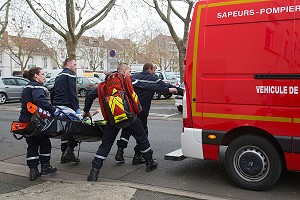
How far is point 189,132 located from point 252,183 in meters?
1.07

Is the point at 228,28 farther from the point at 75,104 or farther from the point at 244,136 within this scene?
the point at 75,104

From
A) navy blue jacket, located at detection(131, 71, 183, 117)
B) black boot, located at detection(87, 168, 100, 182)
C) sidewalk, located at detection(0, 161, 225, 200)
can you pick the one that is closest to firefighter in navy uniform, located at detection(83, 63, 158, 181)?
black boot, located at detection(87, 168, 100, 182)

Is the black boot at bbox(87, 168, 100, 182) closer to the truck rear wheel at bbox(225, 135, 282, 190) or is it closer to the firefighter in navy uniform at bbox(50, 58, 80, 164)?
the firefighter in navy uniform at bbox(50, 58, 80, 164)

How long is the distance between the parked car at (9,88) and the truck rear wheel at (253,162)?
684 inches

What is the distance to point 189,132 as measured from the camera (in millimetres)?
5020

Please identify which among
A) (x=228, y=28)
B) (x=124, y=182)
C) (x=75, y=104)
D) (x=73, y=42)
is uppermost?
(x=73, y=42)

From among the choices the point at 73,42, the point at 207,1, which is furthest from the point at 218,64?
the point at 73,42

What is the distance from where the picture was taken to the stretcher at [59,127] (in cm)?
511

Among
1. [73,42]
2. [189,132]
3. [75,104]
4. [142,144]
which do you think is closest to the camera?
[189,132]

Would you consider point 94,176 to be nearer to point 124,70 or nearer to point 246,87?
point 124,70

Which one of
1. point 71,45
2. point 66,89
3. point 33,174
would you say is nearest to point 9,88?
point 71,45

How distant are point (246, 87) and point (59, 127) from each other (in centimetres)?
278

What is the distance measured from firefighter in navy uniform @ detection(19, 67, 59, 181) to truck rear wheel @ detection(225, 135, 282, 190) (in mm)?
2738

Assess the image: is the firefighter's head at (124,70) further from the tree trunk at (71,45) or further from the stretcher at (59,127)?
the tree trunk at (71,45)
